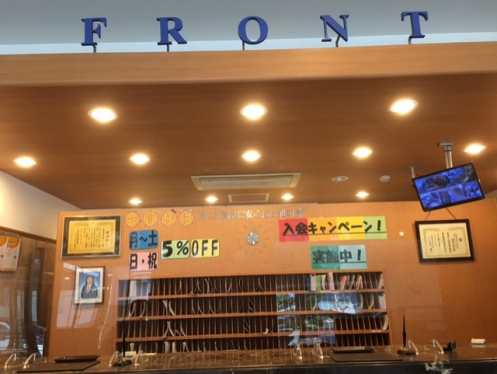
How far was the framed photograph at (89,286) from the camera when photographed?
4430 mm

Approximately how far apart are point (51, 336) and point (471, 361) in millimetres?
3934

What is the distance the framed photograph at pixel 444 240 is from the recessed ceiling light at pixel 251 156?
80.6 inches

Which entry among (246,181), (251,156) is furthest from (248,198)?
(251,156)

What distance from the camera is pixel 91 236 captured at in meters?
4.66

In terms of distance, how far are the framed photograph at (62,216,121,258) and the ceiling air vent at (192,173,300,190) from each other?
103 centimetres

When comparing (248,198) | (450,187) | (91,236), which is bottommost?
(91,236)

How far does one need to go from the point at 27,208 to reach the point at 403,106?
4.00 metres

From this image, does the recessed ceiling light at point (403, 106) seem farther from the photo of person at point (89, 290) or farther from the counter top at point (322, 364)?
the photo of person at point (89, 290)

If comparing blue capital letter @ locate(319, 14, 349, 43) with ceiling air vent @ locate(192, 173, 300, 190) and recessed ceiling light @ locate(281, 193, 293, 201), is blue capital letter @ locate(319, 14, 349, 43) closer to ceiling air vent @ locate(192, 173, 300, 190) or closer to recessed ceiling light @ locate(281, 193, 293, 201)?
ceiling air vent @ locate(192, 173, 300, 190)

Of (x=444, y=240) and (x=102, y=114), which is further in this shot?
(x=444, y=240)

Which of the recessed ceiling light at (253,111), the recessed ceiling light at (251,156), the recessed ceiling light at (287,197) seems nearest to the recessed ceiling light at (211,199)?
the recessed ceiling light at (287,197)

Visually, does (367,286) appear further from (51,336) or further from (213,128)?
(51,336)

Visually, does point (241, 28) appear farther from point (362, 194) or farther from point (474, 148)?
point (362, 194)

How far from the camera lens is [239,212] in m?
4.69
